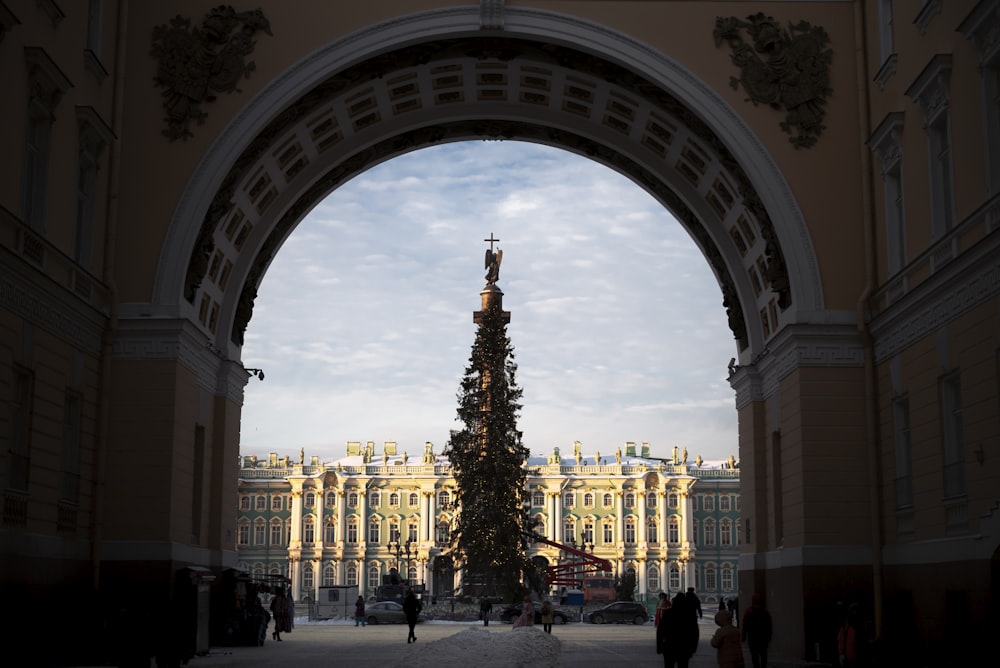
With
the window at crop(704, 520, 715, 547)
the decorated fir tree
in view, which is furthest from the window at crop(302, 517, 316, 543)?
the decorated fir tree

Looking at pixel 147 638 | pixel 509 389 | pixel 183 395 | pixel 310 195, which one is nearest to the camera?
pixel 147 638

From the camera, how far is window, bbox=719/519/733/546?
402ft

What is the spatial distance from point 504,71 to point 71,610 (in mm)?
14961

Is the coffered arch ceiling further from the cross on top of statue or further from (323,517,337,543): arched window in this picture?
(323,517,337,543): arched window

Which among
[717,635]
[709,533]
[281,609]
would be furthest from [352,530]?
[717,635]

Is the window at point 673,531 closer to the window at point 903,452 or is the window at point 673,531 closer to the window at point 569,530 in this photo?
the window at point 569,530

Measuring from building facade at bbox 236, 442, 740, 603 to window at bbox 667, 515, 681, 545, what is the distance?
0.11 m

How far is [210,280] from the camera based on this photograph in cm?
2859

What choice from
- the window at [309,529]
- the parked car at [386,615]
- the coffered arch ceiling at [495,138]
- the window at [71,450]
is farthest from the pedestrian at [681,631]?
the window at [309,529]

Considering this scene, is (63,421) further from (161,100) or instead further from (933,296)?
(933,296)

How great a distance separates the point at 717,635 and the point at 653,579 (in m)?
109

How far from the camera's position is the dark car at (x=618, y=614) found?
197ft

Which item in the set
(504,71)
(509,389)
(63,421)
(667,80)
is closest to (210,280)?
(63,421)

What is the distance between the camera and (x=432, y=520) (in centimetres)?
12119
